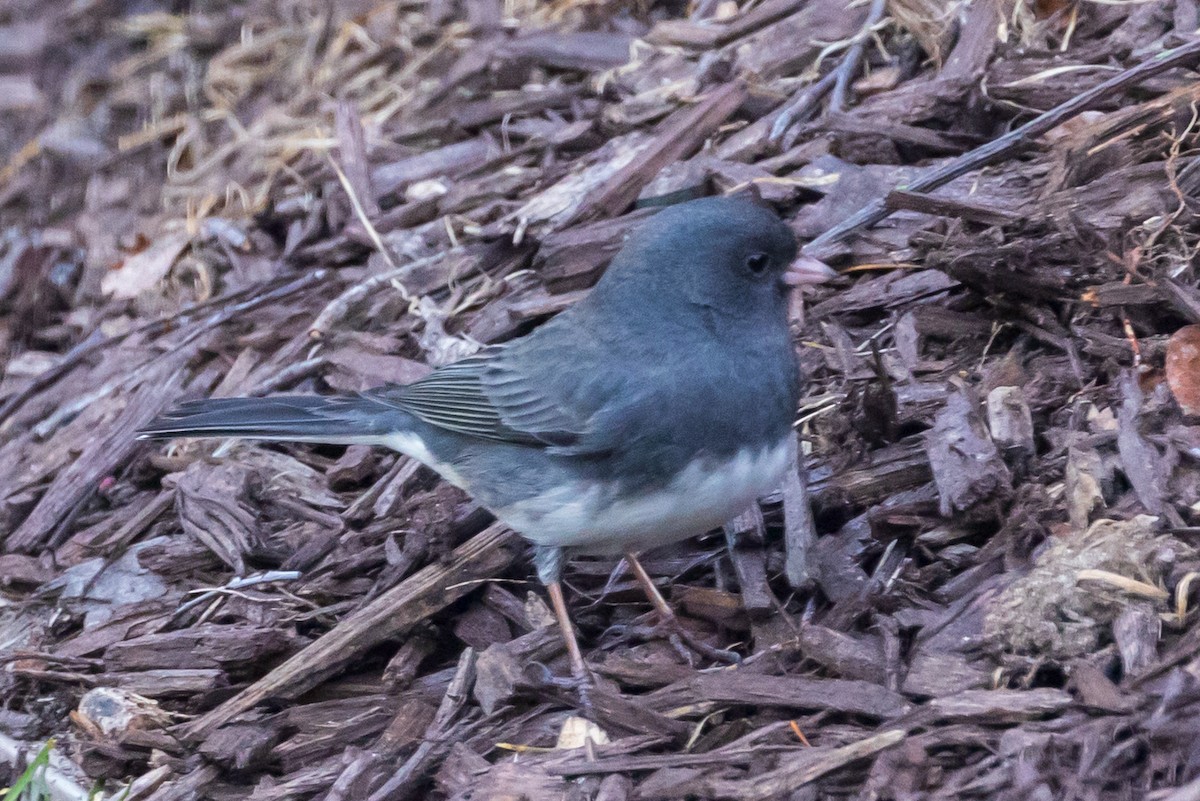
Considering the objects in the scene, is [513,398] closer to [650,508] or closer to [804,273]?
[650,508]

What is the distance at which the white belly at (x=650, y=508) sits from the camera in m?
2.82

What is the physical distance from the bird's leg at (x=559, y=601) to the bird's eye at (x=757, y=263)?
34.1 inches

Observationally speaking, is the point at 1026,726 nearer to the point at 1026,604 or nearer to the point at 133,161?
the point at 1026,604

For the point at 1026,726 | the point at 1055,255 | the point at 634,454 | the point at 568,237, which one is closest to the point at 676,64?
the point at 568,237

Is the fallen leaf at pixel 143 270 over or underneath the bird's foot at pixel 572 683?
over

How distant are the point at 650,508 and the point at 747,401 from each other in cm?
34

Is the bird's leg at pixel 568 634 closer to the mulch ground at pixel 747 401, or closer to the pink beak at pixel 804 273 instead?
the mulch ground at pixel 747 401

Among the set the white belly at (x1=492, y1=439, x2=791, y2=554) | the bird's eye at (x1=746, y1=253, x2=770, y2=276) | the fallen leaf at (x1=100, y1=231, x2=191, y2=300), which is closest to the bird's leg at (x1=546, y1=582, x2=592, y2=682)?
the white belly at (x1=492, y1=439, x2=791, y2=554)

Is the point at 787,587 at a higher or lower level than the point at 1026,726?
lower

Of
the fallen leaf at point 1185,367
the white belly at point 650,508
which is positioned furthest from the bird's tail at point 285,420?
the fallen leaf at point 1185,367

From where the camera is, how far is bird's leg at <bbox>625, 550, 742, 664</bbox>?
2.91 m

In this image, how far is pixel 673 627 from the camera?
117 inches

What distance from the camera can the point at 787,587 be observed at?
306 centimetres

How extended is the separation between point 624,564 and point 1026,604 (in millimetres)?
1248
